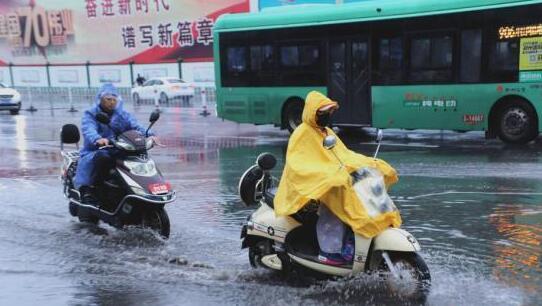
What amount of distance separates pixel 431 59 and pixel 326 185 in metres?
10.1

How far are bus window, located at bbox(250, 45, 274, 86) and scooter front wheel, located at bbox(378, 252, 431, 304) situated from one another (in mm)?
11973

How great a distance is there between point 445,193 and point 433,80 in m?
5.82

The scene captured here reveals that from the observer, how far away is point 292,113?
16.1 m

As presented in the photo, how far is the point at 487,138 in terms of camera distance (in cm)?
1383

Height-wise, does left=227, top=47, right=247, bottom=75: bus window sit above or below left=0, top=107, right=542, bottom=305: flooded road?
above

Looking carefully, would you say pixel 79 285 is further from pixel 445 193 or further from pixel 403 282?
pixel 445 193

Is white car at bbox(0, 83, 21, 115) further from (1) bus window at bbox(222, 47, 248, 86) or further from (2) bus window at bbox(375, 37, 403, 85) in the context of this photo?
(2) bus window at bbox(375, 37, 403, 85)

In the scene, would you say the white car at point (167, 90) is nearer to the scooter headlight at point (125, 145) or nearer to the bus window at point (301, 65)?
the bus window at point (301, 65)

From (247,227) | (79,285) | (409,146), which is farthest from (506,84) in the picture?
(79,285)

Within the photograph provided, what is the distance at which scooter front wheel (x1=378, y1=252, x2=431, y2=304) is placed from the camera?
15.1 ft

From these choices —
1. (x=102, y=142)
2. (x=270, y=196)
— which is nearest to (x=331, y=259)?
(x=270, y=196)

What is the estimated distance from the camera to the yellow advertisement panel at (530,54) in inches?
487

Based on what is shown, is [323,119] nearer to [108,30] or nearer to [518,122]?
[518,122]

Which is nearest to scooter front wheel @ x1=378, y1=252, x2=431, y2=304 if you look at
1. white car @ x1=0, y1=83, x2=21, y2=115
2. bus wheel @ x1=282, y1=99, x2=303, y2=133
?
bus wheel @ x1=282, y1=99, x2=303, y2=133
